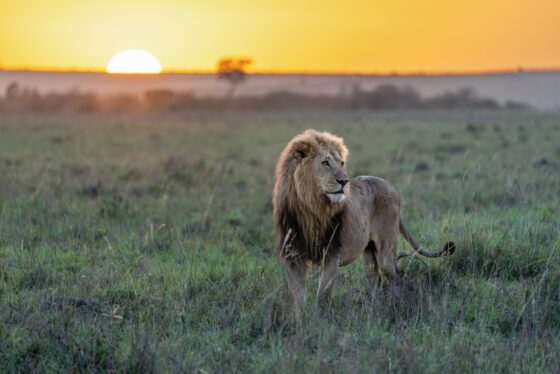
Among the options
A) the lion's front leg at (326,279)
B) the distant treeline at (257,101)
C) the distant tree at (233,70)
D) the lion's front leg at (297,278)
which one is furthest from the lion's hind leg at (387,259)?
the distant tree at (233,70)

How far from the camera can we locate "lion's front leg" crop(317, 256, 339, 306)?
18.6ft

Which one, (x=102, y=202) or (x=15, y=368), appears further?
(x=102, y=202)

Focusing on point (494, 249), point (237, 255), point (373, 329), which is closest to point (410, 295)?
point (373, 329)

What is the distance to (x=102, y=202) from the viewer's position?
10.5 meters

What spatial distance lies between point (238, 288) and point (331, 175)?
116 centimetres

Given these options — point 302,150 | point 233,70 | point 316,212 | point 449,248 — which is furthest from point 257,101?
point 316,212

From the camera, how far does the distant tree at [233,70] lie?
8288cm

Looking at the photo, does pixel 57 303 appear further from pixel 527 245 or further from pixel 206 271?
pixel 527 245

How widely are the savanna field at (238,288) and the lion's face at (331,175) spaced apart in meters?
0.81

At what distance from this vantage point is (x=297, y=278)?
5.85m

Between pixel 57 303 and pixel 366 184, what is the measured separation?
2.71 m

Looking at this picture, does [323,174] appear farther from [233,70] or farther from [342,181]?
[233,70]

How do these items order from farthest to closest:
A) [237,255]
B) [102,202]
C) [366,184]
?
1. [102,202]
2. [237,255]
3. [366,184]

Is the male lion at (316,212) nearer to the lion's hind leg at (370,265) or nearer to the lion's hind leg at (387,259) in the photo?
the lion's hind leg at (387,259)
